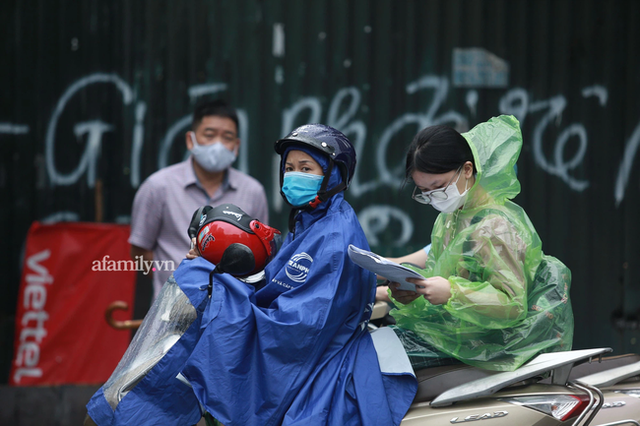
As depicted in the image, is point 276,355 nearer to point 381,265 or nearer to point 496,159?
point 381,265

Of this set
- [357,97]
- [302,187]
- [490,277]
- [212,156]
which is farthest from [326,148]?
[357,97]

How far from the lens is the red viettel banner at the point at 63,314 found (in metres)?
4.72

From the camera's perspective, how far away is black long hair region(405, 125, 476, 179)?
230 cm

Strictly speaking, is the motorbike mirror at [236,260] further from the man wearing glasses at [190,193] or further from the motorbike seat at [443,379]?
the man wearing glasses at [190,193]

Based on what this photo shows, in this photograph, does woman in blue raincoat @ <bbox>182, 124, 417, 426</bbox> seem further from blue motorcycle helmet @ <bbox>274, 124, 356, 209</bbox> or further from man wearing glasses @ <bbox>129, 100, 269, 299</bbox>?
man wearing glasses @ <bbox>129, 100, 269, 299</bbox>

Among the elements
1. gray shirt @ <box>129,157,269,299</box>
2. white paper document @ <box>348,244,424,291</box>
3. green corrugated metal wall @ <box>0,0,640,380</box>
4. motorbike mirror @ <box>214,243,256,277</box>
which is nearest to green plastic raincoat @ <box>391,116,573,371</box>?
white paper document @ <box>348,244,424,291</box>

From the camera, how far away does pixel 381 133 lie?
511 cm

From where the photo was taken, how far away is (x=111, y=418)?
2.12 meters

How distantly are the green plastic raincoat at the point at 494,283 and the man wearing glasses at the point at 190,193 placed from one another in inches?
69.2

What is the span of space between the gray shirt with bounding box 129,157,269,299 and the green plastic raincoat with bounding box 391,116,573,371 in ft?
5.69

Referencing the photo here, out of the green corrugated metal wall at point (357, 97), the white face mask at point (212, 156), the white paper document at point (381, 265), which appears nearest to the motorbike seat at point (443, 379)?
the white paper document at point (381, 265)

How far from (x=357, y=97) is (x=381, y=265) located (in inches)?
129

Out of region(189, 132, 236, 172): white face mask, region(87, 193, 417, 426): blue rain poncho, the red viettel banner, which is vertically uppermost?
region(189, 132, 236, 172): white face mask

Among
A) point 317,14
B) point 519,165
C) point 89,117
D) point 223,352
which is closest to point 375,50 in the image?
point 317,14
